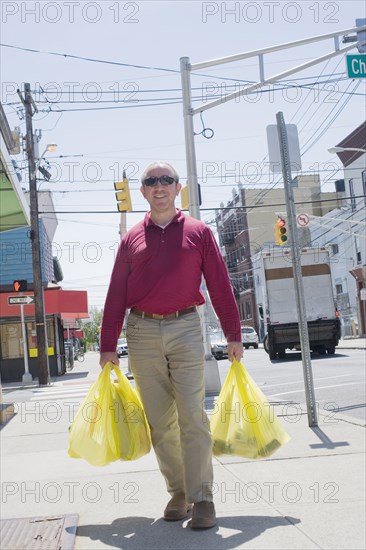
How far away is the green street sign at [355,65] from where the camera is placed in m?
13.7

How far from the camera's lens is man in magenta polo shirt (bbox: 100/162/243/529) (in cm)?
435

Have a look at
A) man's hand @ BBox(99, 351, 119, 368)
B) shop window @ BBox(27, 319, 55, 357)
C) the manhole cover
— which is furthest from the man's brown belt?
shop window @ BBox(27, 319, 55, 357)

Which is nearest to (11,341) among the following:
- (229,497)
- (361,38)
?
(361,38)

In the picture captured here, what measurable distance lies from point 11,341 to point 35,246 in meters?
5.00

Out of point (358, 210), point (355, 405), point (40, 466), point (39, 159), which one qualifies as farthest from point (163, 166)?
point (358, 210)

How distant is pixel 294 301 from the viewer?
1075 inches

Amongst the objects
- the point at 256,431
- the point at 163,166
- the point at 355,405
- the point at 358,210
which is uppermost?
the point at 358,210

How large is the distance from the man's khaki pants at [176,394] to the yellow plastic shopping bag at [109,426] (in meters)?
0.10

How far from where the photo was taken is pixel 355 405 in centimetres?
1101

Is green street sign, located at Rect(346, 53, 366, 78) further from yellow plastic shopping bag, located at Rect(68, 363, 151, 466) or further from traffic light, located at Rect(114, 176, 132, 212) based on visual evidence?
yellow plastic shopping bag, located at Rect(68, 363, 151, 466)

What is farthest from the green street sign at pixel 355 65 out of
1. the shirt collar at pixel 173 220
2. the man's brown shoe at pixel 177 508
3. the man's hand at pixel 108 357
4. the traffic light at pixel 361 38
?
the man's brown shoe at pixel 177 508

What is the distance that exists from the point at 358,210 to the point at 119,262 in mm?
40929

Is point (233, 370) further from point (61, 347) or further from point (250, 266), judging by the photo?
point (250, 266)

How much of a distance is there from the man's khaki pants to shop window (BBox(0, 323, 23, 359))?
A: 79.5 feet
